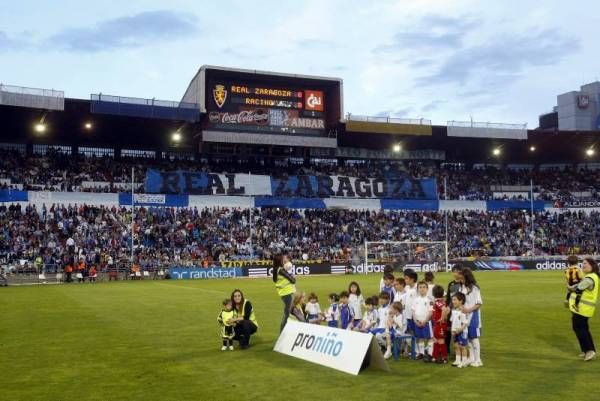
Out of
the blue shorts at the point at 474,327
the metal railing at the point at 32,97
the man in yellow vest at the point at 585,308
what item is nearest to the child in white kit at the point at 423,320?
the blue shorts at the point at 474,327

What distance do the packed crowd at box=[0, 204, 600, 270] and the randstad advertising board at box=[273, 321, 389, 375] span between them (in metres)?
33.7

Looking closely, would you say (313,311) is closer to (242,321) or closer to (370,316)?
(242,321)

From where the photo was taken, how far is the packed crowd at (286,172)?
51875 mm

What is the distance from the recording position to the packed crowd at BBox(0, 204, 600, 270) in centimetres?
4478

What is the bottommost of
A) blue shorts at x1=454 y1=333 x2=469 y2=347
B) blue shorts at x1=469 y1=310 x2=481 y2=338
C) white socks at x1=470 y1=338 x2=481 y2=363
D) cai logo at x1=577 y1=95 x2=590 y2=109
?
white socks at x1=470 y1=338 x2=481 y2=363

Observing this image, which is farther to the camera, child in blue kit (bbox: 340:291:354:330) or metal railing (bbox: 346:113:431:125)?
metal railing (bbox: 346:113:431:125)

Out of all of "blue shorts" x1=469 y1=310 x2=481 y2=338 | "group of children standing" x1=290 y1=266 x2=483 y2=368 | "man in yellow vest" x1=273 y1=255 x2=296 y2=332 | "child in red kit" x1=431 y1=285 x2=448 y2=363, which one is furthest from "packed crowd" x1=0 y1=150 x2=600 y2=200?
"blue shorts" x1=469 y1=310 x2=481 y2=338

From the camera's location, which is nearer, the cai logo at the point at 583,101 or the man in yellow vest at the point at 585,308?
the man in yellow vest at the point at 585,308

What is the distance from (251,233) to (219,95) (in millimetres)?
13823

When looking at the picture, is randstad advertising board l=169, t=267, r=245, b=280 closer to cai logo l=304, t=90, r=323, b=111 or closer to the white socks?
cai logo l=304, t=90, r=323, b=111

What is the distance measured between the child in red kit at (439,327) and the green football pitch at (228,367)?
16.8 inches

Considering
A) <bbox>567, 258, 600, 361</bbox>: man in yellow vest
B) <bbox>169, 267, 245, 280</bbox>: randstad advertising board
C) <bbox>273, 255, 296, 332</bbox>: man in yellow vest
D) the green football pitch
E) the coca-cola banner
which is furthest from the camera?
the coca-cola banner

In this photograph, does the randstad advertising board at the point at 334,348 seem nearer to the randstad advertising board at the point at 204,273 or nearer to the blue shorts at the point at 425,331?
the blue shorts at the point at 425,331

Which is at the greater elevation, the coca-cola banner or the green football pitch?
the coca-cola banner
